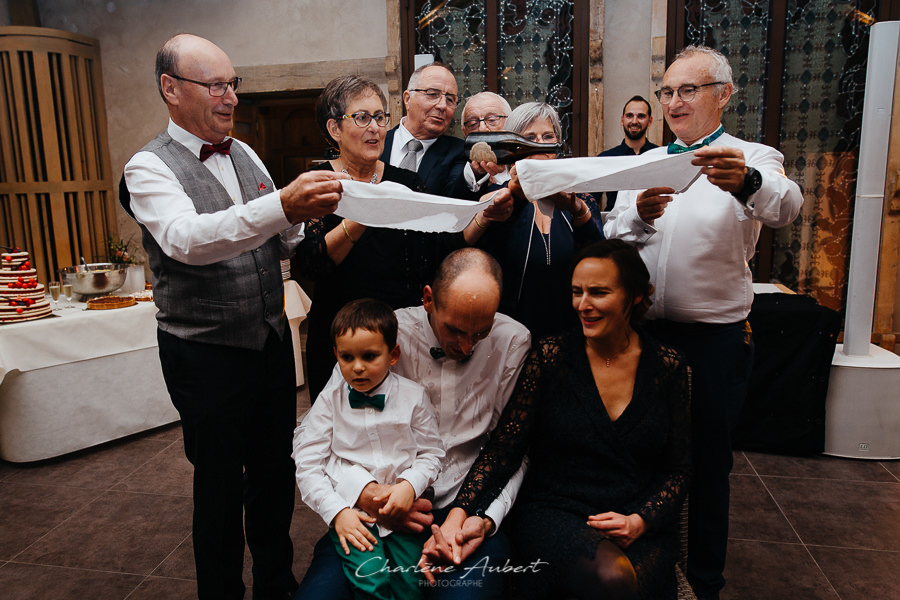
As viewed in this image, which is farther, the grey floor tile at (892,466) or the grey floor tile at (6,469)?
the grey floor tile at (6,469)

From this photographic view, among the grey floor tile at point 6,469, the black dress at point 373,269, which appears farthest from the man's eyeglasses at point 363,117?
the grey floor tile at point 6,469

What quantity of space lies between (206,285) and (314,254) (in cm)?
37

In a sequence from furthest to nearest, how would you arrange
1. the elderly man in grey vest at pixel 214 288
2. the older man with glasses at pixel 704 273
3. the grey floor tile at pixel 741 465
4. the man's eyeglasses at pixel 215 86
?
the grey floor tile at pixel 741 465
the older man with glasses at pixel 704 273
the man's eyeglasses at pixel 215 86
the elderly man in grey vest at pixel 214 288

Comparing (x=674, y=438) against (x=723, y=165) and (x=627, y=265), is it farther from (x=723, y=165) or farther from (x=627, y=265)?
(x=723, y=165)

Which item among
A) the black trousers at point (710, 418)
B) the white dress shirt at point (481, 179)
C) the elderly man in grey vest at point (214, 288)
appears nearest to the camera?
the elderly man in grey vest at point (214, 288)

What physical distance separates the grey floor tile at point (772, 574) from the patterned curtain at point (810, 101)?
9.72 ft

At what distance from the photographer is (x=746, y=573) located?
2516 mm

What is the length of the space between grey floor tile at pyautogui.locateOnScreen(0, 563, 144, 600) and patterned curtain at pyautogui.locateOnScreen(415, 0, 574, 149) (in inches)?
169

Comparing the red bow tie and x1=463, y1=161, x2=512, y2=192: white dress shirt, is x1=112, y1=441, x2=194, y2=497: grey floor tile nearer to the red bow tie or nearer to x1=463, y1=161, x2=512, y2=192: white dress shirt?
the red bow tie

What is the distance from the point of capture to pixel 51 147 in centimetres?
570

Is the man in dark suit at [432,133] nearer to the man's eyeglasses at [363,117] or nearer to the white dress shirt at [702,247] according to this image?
the man's eyeglasses at [363,117]

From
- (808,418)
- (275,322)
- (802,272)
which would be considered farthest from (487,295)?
(802,272)

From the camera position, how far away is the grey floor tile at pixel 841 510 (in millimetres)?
2752

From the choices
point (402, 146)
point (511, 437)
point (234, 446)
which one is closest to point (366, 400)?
point (511, 437)
